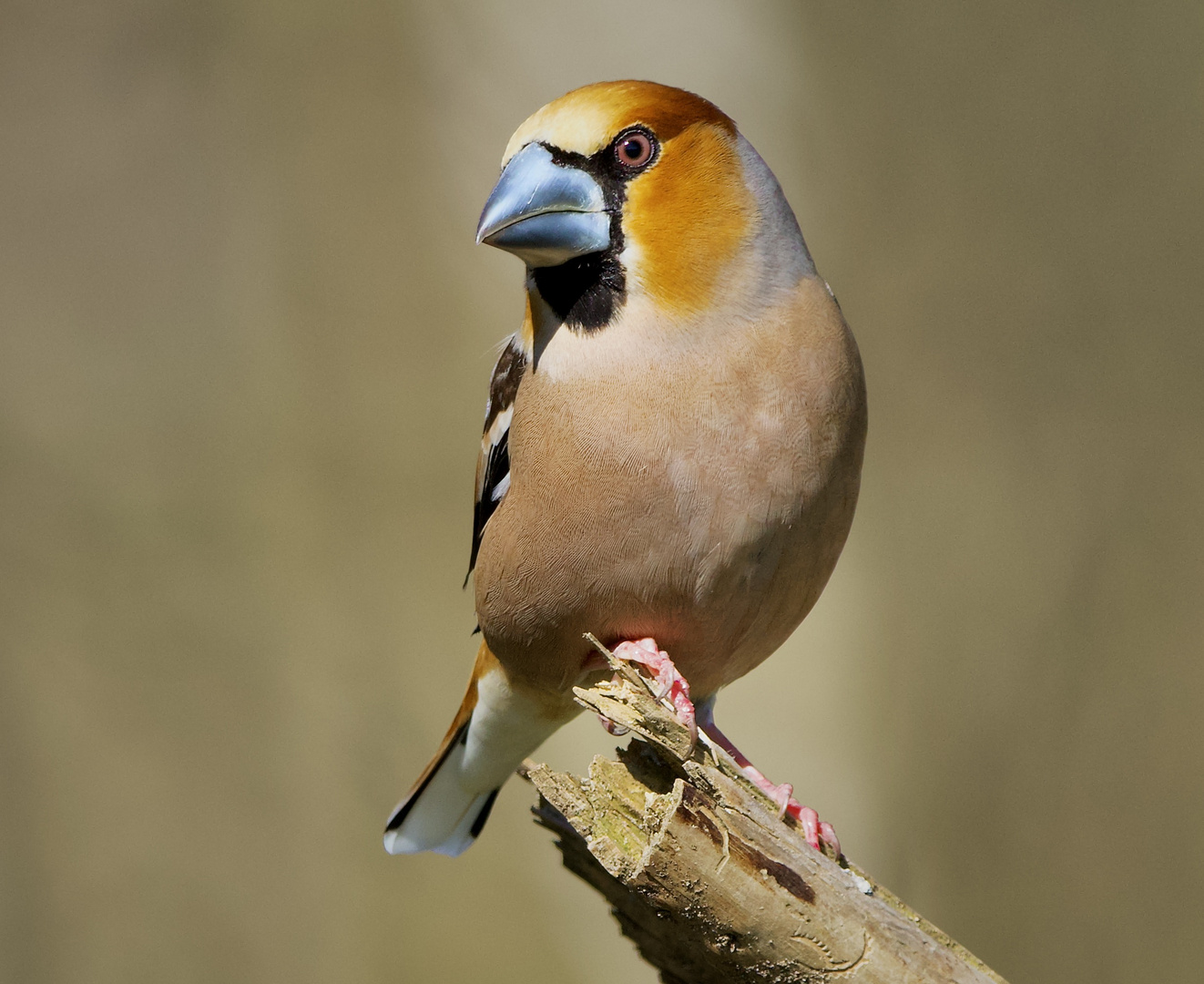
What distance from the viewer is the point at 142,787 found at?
5047 mm

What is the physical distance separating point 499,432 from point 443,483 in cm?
264

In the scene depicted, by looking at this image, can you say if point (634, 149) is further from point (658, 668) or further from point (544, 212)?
point (658, 668)

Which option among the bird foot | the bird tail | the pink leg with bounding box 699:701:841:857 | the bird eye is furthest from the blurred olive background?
the bird eye

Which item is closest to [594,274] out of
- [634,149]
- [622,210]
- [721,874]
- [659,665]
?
[622,210]

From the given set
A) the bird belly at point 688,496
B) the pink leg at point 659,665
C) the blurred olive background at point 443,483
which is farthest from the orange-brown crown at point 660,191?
the blurred olive background at point 443,483

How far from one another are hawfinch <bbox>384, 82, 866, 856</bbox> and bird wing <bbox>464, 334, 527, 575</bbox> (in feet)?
0.35

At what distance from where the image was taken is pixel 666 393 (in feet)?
6.79

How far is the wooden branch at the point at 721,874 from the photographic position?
5.93 feet

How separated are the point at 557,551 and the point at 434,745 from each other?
3.14 m

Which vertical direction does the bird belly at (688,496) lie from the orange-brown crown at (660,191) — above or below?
below

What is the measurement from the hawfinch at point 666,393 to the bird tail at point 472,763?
522mm

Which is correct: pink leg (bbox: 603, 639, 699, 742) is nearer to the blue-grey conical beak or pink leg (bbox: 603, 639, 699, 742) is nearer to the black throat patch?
the black throat patch

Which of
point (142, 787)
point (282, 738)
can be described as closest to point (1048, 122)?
point (282, 738)

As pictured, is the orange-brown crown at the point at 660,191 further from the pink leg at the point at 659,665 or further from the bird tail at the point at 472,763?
the bird tail at the point at 472,763
